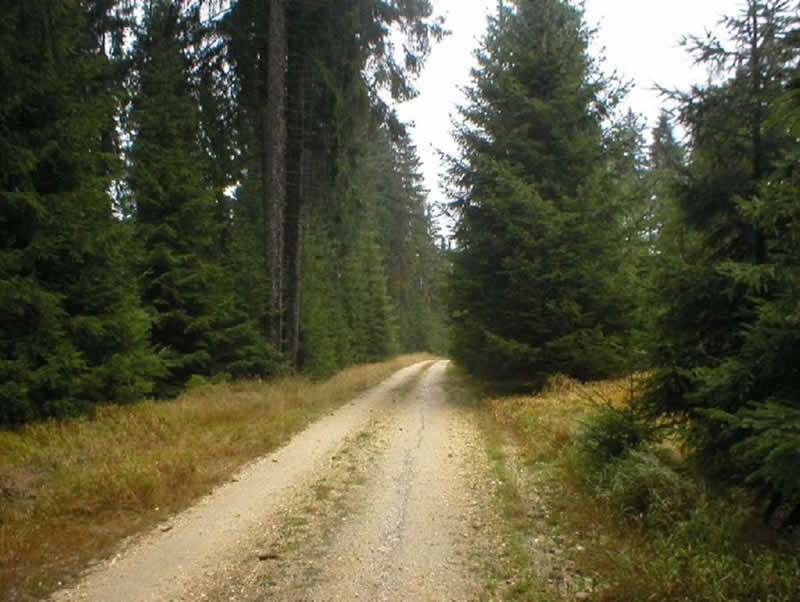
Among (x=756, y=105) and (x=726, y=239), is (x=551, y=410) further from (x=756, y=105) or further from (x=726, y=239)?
(x=756, y=105)

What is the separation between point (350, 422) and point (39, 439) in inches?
220

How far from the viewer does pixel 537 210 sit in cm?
1330

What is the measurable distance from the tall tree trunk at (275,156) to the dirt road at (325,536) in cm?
830

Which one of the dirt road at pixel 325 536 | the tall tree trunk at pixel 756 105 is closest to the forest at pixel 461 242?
the tall tree trunk at pixel 756 105

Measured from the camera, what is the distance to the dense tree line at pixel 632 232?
15.3 ft

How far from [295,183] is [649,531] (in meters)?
16.0

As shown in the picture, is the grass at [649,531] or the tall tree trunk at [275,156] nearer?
the grass at [649,531]

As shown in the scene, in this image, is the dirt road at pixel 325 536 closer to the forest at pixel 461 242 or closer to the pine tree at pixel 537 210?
the forest at pixel 461 242

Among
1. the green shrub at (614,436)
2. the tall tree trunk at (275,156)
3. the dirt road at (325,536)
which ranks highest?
the tall tree trunk at (275,156)

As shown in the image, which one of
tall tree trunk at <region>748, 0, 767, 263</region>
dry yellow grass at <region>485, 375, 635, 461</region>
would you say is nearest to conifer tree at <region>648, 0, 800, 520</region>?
tall tree trunk at <region>748, 0, 767, 263</region>

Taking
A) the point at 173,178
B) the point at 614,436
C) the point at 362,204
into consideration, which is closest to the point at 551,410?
the point at 614,436

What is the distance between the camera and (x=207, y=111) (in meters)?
16.2

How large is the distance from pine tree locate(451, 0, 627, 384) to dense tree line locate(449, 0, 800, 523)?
0.05 m

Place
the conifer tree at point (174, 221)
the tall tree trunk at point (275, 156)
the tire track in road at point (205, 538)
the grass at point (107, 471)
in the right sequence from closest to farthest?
the tire track in road at point (205, 538)
the grass at point (107, 471)
the conifer tree at point (174, 221)
the tall tree trunk at point (275, 156)
